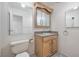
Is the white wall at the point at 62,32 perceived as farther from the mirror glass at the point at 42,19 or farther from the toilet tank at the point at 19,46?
the toilet tank at the point at 19,46

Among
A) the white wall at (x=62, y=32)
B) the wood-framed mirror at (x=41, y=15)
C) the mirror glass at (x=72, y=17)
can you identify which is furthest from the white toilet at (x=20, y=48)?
the mirror glass at (x=72, y=17)

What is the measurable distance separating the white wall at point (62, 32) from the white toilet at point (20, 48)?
355 mm

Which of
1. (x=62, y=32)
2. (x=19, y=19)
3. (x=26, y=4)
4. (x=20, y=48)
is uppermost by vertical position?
(x=26, y=4)

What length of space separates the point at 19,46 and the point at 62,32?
49cm

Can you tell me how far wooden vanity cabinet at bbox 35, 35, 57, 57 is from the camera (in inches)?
37.3

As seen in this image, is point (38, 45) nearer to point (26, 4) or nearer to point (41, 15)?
point (41, 15)

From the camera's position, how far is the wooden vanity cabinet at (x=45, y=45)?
3.11 feet

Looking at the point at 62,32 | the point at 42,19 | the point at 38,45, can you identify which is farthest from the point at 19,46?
the point at 62,32

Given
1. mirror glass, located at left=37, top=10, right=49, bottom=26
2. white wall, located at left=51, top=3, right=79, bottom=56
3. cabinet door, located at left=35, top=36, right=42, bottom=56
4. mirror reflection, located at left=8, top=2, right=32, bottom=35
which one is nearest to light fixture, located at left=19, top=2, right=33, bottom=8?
mirror reflection, located at left=8, top=2, right=32, bottom=35

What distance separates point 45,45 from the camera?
96cm

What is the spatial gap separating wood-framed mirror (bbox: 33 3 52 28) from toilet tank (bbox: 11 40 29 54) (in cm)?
22

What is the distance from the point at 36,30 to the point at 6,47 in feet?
1.17

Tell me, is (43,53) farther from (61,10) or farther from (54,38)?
(61,10)

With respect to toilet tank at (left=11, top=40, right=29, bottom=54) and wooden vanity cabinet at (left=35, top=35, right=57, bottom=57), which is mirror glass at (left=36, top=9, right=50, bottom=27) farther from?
toilet tank at (left=11, top=40, right=29, bottom=54)
